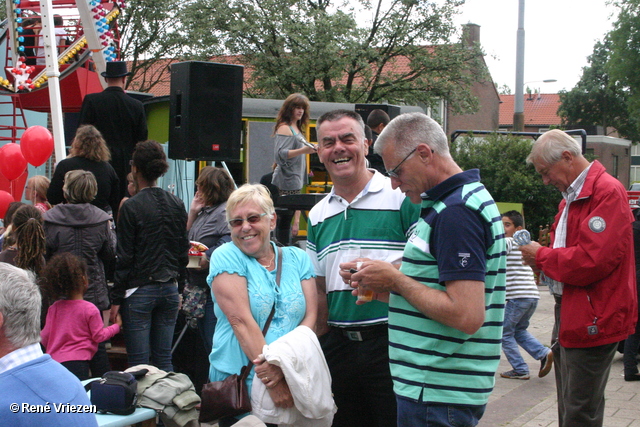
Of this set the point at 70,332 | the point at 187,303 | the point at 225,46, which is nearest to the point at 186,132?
the point at 187,303

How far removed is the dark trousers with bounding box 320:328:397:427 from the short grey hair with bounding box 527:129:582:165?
140 centimetres

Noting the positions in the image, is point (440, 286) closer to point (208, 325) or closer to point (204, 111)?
point (208, 325)

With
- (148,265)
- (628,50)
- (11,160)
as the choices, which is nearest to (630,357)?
(148,265)

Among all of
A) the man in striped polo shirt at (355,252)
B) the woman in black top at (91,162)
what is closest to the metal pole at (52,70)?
the woman in black top at (91,162)

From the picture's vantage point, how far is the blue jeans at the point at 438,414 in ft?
7.80

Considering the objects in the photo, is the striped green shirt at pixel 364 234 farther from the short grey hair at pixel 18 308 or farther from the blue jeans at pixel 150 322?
the blue jeans at pixel 150 322

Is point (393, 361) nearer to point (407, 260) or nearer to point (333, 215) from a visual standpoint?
point (407, 260)

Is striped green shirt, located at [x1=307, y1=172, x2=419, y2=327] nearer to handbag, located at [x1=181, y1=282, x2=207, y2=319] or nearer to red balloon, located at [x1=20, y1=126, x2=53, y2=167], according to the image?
handbag, located at [x1=181, y1=282, x2=207, y2=319]

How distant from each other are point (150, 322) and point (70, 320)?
2.15 ft

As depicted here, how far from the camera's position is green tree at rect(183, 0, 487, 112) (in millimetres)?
25062

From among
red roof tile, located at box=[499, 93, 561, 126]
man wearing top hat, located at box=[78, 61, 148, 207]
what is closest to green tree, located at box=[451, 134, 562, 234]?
man wearing top hat, located at box=[78, 61, 148, 207]

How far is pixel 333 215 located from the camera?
314cm

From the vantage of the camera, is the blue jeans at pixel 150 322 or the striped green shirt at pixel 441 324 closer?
the striped green shirt at pixel 441 324

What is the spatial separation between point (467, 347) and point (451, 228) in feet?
1.45
